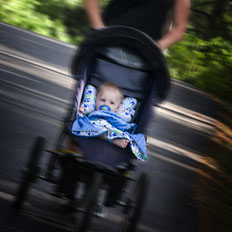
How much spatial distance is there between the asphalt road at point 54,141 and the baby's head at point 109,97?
3.63 feet

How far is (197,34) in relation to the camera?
→ 33719 millimetres

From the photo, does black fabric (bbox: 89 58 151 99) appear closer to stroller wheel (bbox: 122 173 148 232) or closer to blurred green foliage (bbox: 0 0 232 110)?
stroller wheel (bbox: 122 173 148 232)

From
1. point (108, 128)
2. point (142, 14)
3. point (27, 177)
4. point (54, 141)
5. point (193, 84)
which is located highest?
point (193, 84)

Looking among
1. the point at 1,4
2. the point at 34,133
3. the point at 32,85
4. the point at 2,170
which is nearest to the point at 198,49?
the point at 1,4

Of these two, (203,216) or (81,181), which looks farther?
(203,216)

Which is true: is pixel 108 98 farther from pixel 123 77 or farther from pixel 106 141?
pixel 106 141

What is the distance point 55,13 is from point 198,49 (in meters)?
11.0

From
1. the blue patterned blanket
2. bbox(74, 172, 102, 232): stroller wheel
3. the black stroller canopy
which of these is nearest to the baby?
the blue patterned blanket

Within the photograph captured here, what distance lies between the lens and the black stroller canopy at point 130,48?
16.7 feet

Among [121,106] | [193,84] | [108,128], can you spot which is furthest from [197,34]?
[108,128]

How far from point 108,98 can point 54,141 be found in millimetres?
2805

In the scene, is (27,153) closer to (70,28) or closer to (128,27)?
(128,27)

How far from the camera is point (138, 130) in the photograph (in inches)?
204

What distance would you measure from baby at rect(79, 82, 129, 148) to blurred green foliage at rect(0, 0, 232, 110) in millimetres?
14373
